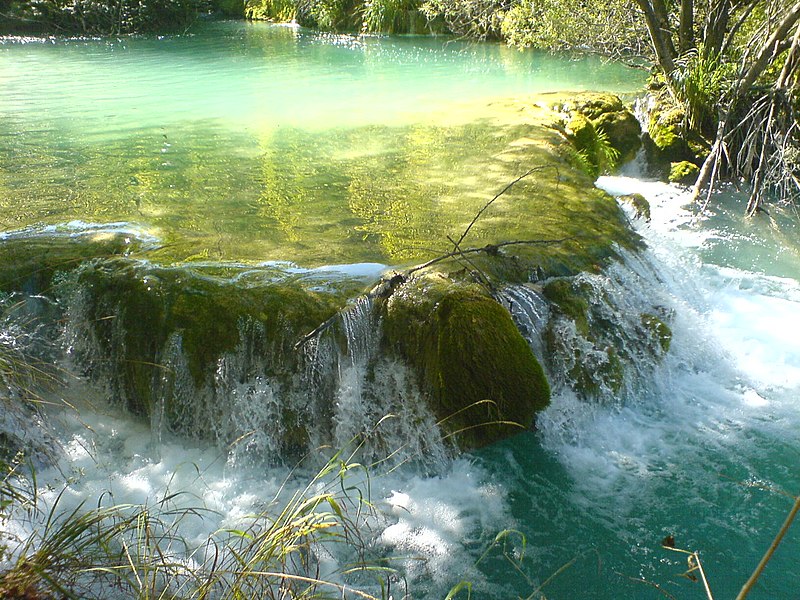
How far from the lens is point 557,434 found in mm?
4477

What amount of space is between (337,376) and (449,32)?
20.4 meters

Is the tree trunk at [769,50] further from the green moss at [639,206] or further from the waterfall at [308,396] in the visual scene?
the waterfall at [308,396]

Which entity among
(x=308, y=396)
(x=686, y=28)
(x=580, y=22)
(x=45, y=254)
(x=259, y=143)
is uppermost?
(x=580, y=22)

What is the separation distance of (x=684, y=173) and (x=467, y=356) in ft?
21.3

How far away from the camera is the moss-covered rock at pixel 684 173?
922 cm

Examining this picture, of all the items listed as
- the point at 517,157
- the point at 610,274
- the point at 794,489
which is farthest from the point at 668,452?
the point at 517,157

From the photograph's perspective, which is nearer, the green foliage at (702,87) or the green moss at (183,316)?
the green moss at (183,316)

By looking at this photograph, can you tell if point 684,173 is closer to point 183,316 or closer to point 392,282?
point 392,282

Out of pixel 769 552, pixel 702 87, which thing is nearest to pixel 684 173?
pixel 702 87

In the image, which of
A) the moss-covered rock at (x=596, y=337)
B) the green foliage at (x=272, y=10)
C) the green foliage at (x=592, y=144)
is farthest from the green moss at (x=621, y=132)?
the green foliage at (x=272, y=10)

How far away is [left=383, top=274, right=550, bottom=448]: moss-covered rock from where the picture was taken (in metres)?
4.05

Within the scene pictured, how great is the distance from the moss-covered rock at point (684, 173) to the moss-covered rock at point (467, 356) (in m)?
6.09

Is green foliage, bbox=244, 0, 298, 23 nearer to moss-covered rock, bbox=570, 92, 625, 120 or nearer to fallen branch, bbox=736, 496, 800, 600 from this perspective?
moss-covered rock, bbox=570, 92, 625, 120

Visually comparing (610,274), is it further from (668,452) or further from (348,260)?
(348,260)
